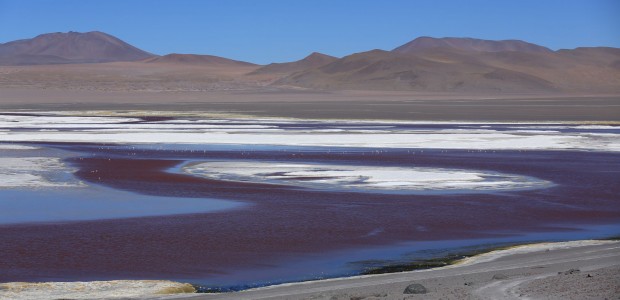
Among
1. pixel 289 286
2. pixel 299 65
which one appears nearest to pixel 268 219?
pixel 289 286

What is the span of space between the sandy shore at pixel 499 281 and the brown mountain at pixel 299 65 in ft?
471

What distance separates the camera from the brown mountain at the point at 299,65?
160m

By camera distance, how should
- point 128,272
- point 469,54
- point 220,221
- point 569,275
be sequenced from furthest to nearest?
point 469,54
point 220,221
point 128,272
point 569,275

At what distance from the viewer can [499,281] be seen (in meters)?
9.24

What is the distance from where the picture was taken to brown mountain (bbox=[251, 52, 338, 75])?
160 meters

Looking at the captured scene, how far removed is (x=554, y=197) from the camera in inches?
679

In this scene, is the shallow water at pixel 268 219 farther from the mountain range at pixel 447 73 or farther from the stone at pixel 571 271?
the mountain range at pixel 447 73

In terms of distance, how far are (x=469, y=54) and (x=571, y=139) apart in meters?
147

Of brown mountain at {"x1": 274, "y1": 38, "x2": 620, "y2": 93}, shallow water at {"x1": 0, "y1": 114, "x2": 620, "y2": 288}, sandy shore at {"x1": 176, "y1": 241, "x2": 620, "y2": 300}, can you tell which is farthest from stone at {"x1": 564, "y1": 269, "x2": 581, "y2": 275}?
brown mountain at {"x1": 274, "y1": 38, "x2": 620, "y2": 93}

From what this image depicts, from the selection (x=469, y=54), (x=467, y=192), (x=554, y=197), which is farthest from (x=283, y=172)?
(x=469, y=54)

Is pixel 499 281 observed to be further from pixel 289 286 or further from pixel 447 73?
pixel 447 73

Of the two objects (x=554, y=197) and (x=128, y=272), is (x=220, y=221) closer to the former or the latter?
(x=128, y=272)

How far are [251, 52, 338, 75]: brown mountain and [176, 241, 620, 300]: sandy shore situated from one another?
14362 centimetres

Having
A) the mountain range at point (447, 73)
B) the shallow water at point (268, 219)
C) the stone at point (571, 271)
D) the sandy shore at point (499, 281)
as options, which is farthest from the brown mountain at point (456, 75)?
the stone at point (571, 271)
